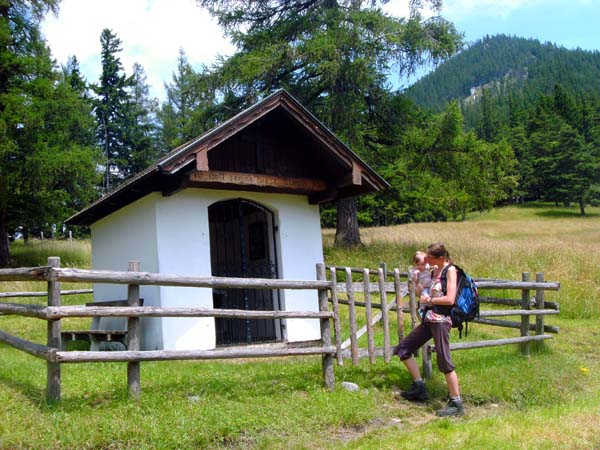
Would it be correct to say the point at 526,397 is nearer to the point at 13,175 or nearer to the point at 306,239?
the point at 306,239

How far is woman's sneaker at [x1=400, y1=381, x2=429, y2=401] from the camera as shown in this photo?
669 centimetres

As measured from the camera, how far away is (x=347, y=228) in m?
20.7

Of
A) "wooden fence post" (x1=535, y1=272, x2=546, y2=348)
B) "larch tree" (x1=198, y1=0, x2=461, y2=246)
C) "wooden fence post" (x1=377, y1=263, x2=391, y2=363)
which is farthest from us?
"larch tree" (x1=198, y1=0, x2=461, y2=246)

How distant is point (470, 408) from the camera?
669cm

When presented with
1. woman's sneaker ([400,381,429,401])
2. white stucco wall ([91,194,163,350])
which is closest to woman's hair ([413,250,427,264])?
woman's sneaker ([400,381,429,401])

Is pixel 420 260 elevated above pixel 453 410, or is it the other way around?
pixel 420 260

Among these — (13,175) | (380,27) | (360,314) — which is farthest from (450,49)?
(13,175)

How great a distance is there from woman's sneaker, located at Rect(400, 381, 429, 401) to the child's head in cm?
146

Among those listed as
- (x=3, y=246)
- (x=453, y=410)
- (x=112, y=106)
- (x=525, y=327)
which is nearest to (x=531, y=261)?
(x=525, y=327)

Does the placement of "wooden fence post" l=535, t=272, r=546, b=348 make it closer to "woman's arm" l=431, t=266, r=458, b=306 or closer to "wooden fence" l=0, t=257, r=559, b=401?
"wooden fence" l=0, t=257, r=559, b=401

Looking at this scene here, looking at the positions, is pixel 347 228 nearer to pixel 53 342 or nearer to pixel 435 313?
pixel 435 313

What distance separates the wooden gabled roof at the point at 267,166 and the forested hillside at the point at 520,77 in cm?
7999

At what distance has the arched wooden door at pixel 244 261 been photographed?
401 inches

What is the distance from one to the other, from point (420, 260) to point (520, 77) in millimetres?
193419
